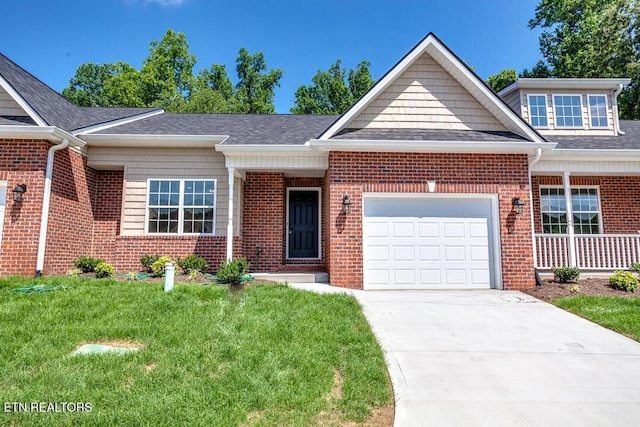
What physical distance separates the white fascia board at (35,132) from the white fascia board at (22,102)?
10.1 inches

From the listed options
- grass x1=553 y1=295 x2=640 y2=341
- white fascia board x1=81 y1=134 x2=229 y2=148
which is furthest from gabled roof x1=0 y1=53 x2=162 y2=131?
grass x1=553 y1=295 x2=640 y2=341

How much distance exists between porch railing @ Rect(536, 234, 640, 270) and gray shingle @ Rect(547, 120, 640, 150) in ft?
8.05

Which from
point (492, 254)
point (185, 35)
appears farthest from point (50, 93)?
point (185, 35)

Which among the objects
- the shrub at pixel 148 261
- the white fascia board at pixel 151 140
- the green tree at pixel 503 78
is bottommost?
the shrub at pixel 148 261

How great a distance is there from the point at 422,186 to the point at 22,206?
30.2ft

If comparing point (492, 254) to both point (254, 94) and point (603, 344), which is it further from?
point (254, 94)

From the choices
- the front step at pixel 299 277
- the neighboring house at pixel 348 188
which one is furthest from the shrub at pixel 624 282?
the front step at pixel 299 277

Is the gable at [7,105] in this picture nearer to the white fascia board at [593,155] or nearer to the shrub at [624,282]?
the white fascia board at [593,155]

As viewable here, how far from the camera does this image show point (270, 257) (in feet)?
35.2

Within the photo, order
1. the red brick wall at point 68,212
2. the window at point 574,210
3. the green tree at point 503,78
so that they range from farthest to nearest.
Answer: the green tree at point 503,78 → the window at point 574,210 → the red brick wall at point 68,212

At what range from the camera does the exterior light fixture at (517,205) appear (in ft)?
29.1

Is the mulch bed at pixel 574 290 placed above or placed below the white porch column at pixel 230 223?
below

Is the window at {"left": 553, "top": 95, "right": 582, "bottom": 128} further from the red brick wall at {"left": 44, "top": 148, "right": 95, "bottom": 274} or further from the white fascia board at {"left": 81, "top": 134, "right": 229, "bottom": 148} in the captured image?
the red brick wall at {"left": 44, "top": 148, "right": 95, "bottom": 274}

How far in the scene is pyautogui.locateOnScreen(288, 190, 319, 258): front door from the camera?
37.2 feet
